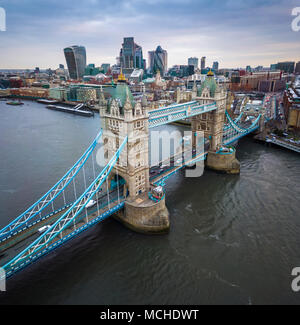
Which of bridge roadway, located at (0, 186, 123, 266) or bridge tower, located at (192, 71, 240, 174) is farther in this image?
bridge tower, located at (192, 71, 240, 174)

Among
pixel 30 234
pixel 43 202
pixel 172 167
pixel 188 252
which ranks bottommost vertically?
pixel 188 252

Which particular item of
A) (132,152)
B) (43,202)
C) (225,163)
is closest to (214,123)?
(225,163)

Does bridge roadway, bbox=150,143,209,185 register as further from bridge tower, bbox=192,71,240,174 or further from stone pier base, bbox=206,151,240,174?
bridge tower, bbox=192,71,240,174

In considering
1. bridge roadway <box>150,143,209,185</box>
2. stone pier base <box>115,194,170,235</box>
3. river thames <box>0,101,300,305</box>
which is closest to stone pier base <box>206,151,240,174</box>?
river thames <box>0,101,300,305</box>

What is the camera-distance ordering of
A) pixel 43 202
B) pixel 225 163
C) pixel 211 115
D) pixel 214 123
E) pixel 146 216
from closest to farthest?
pixel 43 202 < pixel 146 216 < pixel 214 123 < pixel 225 163 < pixel 211 115

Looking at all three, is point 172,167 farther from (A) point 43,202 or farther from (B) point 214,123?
(A) point 43,202

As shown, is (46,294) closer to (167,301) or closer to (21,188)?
(167,301)
